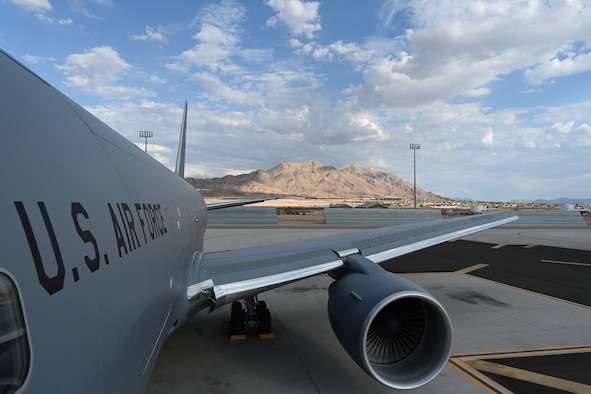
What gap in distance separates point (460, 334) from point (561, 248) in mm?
20552

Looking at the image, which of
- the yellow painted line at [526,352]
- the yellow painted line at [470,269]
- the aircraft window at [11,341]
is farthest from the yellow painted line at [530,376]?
the yellow painted line at [470,269]

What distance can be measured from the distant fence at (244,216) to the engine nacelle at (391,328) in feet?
116

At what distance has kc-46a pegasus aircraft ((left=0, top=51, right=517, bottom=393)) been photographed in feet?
4.92

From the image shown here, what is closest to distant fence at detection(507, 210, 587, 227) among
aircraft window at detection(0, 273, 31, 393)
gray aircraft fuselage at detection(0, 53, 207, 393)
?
gray aircraft fuselage at detection(0, 53, 207, 393)

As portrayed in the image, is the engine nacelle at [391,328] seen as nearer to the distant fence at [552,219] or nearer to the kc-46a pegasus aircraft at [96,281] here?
the kc-46a pegasus aircraft at [96,281]

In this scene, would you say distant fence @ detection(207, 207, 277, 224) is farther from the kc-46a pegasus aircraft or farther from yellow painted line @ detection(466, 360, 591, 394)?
the kc-46a pegasus aircraft

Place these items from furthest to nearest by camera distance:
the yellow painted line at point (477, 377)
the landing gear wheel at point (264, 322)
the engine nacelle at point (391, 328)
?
1. the landing gear wheel at point (264, 322)
2. the yellow painted line at point (477, 377)
3. the engine nacelle at point (391, 328)

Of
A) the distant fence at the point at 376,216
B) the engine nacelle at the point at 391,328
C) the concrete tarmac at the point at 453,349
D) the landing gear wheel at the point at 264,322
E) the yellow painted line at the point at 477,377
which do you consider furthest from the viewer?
the distant fence at the point at 376,216

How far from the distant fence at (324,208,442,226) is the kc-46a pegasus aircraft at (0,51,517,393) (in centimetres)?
3695

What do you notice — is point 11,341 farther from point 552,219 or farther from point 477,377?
point 552,219

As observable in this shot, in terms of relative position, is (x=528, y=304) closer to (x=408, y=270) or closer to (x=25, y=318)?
(x=408, y=270)

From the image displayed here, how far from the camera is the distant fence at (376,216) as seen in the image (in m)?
42.9

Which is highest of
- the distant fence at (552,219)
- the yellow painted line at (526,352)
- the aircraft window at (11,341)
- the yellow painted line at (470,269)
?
the aircraft window at (11,341)

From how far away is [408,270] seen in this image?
16906mm
